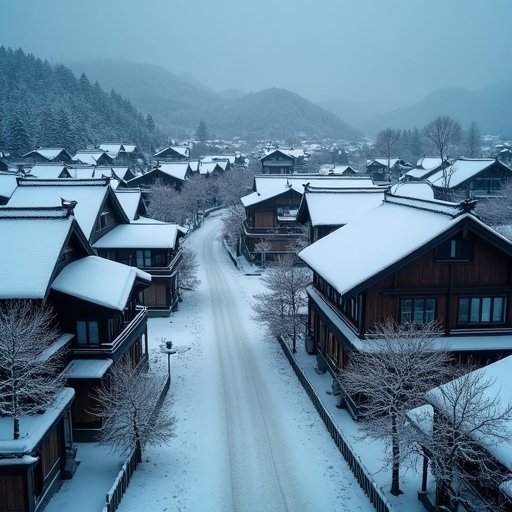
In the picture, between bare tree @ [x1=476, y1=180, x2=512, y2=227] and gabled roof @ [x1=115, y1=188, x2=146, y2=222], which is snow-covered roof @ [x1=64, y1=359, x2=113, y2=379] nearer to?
gabled roof @ [x1=115, y1=188, x2=146, y2=222]

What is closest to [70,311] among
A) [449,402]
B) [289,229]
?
[449,402]

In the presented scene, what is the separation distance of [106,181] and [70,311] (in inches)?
719

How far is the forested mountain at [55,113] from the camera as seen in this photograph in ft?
423

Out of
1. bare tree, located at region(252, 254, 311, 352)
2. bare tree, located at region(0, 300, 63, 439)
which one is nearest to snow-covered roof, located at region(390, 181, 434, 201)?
bare tree, located at region(252, 254, 311, 352)

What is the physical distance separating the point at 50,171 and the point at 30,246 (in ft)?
202

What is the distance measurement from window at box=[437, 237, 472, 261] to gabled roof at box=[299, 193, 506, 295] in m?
0.92

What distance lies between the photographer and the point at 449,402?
56.6ft

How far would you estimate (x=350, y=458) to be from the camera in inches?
893

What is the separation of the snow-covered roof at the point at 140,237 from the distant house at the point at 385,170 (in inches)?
3443

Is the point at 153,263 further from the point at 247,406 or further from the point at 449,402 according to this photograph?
the point at 449,402

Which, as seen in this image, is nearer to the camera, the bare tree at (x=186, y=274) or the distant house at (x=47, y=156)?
the bare tree at (x=186, y=274)

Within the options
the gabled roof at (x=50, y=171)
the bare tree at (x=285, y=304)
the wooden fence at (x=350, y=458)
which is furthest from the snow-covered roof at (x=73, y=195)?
the gabled roof at (x=50, y=171)

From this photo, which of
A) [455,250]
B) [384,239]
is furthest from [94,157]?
[455,250]

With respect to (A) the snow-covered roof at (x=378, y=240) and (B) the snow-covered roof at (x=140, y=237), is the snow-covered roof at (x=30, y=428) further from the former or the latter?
(B) the snow-covered roof at (x=140, y=237)
